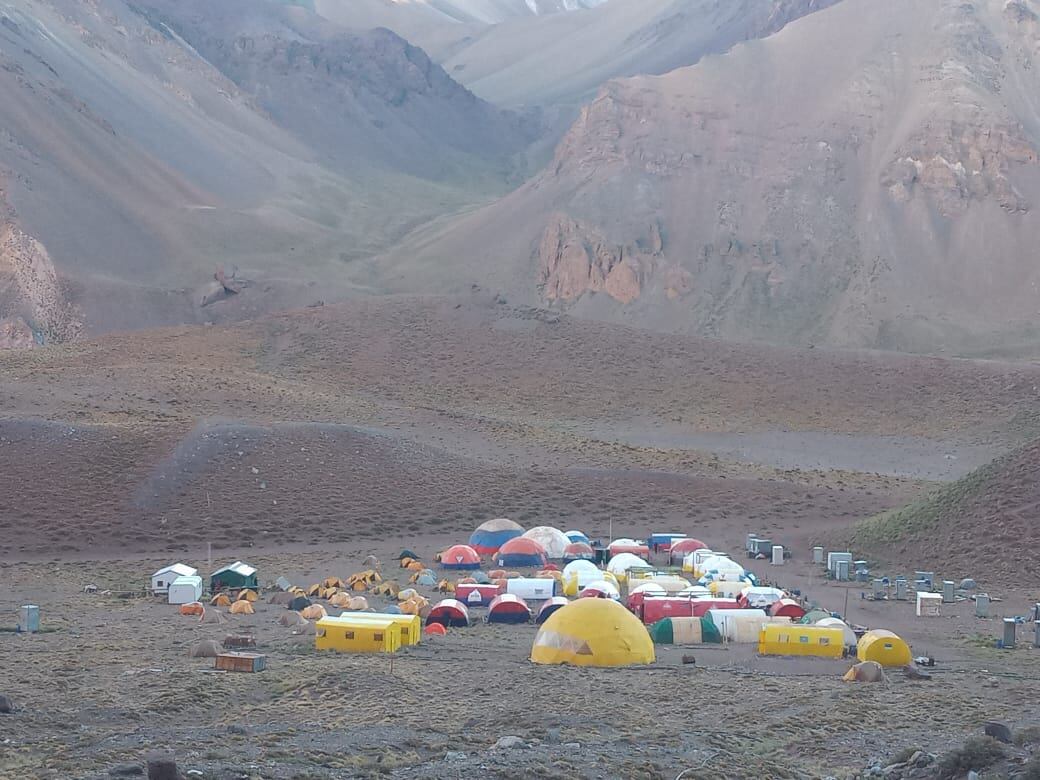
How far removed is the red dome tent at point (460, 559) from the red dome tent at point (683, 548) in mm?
5553

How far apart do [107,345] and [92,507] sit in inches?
1133

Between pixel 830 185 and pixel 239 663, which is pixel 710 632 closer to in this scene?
pixel 239 663

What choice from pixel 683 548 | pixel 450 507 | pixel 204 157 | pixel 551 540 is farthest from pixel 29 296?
pixel 683 548

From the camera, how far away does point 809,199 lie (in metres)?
98.1

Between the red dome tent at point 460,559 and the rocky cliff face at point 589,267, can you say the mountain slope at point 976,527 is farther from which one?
the rocky cliff face at point 589,267

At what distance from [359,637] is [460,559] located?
1277 centimetres

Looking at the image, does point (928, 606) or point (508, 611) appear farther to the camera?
point (928, 606)

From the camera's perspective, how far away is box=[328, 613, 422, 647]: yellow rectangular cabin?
83.8 feet

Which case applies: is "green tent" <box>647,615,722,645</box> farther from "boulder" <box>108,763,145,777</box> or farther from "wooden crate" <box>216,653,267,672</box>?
"boulder" <box>108,763,145,777</box>

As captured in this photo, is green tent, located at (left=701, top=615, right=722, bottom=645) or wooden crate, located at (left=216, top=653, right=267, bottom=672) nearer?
wooden crate, located at (left=216, top=653, right=267, bottom=672)

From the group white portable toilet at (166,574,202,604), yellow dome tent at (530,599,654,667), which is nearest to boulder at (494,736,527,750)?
yellow dome tent at (530,599,654,667)

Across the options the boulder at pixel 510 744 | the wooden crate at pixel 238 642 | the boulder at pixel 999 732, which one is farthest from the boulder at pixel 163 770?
the wooden crate at pixel 238 642

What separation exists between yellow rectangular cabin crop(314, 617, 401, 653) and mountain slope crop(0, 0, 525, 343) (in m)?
64.2

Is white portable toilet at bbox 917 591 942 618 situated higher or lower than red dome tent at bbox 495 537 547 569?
lower
